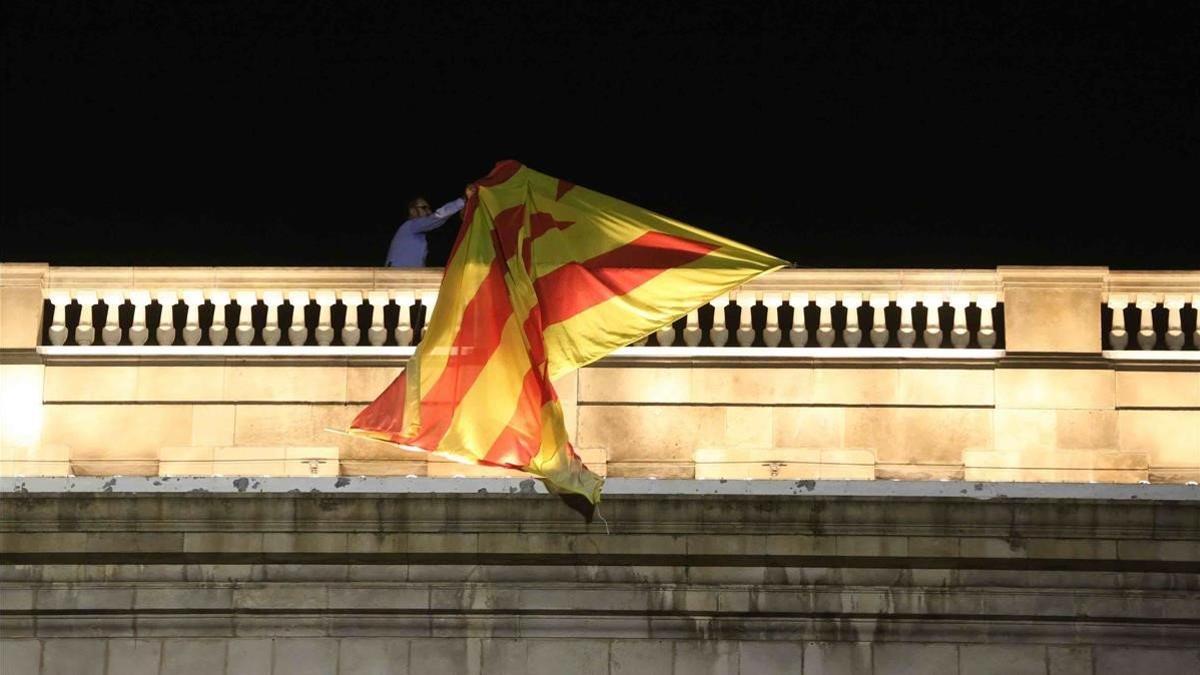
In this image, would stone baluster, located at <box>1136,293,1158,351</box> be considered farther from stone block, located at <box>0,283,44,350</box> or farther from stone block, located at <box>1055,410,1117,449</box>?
stone block, located at <box>0,283,44,350</box>

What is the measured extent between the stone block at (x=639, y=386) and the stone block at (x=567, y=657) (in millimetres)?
2887

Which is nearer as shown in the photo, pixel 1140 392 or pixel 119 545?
pixel 119 545

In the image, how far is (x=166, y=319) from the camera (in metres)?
28.6

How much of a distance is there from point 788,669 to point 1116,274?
16.2 feet

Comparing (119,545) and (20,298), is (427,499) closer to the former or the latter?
(119,545)

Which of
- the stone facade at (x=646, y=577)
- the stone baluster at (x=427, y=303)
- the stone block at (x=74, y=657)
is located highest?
the stone baluster at (x=427, y=303)

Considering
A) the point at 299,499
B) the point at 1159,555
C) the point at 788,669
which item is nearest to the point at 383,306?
the point at 299,499

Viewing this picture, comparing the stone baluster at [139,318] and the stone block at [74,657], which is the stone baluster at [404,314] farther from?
the stone block at [74,657]

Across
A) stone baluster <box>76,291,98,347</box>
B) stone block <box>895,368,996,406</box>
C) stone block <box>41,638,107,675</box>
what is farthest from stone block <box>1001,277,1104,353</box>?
stone block <box>41,638,107,675</box>

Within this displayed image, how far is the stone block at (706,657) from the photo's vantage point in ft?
84.9

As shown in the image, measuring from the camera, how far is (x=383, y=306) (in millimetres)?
28688

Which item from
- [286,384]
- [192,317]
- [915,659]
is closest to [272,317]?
[286,384]

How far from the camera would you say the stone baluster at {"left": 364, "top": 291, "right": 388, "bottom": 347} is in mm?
28234

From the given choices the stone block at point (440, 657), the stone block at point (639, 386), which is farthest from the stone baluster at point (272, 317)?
the stone block at point (440, 657)
